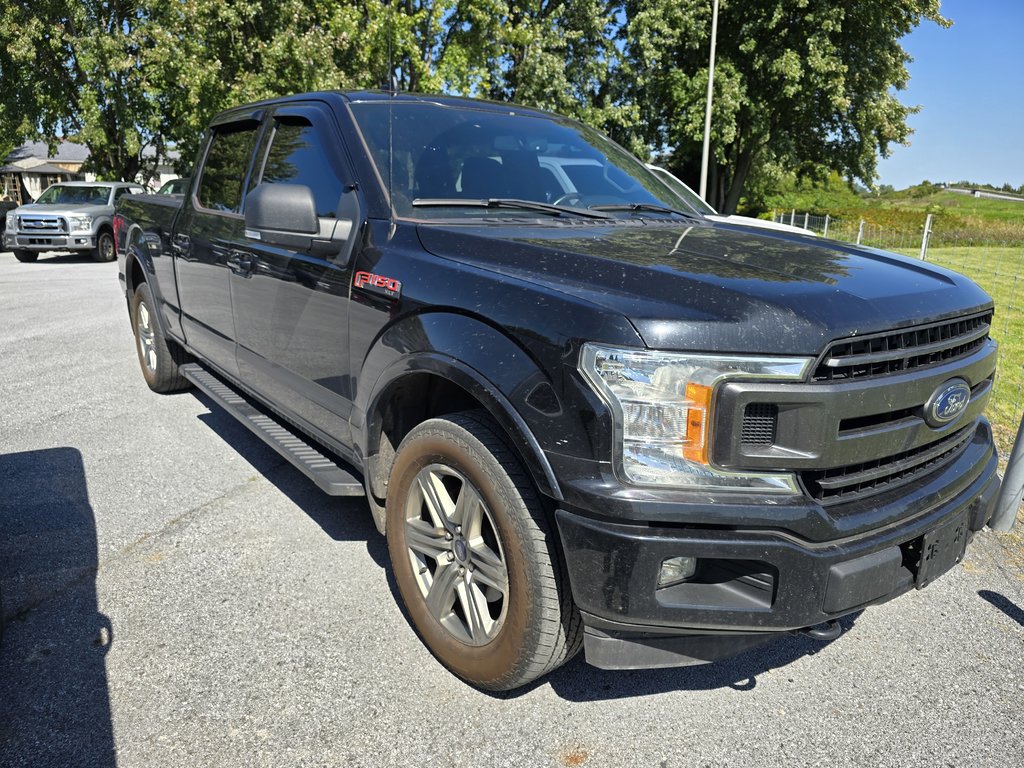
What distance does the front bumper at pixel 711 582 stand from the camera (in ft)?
6.40

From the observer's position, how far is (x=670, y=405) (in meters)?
1.94

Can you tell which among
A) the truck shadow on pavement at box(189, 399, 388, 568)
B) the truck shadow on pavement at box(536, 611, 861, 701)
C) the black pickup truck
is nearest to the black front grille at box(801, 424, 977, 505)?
the black pickup truck

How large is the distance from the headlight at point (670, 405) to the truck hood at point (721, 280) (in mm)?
45

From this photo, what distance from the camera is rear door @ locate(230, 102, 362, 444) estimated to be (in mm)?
3057

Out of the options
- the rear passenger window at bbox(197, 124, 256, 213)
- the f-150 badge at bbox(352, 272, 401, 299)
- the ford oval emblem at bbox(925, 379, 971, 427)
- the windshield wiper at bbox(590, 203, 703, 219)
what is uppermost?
the rear passenger window at bbox(197, 124, 256, 213)

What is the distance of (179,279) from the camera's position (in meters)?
4.89

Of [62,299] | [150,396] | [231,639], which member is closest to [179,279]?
[150,396]

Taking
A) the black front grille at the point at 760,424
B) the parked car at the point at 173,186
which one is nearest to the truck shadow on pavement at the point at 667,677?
the black front grille at the point at 760,424

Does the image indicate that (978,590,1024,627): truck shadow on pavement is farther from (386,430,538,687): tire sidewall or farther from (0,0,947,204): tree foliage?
(0,0,947,204): tree foliage

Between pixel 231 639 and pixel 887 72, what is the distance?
29150mm

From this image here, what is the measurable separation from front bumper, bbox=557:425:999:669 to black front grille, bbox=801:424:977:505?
0.10 metres

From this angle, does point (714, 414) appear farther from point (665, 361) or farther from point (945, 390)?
point (945, 390)

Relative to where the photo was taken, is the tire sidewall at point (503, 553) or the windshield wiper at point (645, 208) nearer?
the tire sidewall at point (503, 553)

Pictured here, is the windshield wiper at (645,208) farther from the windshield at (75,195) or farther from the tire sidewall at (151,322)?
the windshield at (75,195)
